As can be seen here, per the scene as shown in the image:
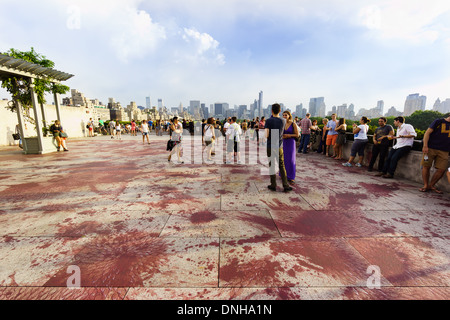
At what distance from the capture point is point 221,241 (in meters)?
2.64

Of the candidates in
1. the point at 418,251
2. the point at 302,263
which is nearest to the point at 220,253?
the point at 302,263

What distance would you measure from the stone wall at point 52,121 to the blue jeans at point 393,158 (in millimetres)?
16527

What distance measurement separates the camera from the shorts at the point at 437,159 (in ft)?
14.6

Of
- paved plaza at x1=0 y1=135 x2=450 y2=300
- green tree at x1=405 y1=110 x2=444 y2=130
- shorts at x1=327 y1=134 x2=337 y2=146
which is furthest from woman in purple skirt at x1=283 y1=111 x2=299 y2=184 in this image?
green tree at x1=405 y1=110 x2=444 y2=130

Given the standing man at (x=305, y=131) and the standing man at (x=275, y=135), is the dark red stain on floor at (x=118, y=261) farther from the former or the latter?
the standing man at (x=305, y=131)

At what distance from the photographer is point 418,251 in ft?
8.13

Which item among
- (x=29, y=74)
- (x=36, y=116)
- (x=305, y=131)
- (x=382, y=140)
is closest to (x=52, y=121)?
(x=36, y=116)

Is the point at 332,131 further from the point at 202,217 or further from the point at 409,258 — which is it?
the point at 202,217

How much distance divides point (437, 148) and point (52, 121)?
55.6 ft

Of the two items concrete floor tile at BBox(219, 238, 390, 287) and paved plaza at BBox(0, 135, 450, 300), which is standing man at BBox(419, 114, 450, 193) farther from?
concrete floor tile at BBox(219, 238, 390, 287)

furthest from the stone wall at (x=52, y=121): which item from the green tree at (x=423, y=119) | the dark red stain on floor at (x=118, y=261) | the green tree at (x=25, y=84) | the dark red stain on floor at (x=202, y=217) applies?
the green tree at (x=423, y=119)
